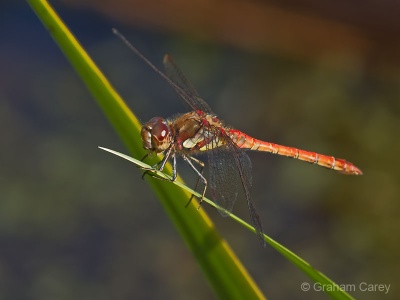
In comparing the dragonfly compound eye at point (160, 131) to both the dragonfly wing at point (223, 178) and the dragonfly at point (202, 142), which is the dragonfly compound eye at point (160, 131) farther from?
the dragonfly wing at point (223, 178)

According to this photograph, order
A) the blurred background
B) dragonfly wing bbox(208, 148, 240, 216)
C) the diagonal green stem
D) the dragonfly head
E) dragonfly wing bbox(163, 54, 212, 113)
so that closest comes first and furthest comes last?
the diagonal green stem < the dragonfly head < dragonfly wing bbox(208, 148, 240, 216) < dragonfly wing bbox(163, 54, 212, 113) < the blurred background

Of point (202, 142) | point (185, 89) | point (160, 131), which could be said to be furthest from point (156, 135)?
point (185, 89)

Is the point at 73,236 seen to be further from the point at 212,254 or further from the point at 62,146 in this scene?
the point at 212,254

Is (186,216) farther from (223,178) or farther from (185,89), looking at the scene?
(185,89)

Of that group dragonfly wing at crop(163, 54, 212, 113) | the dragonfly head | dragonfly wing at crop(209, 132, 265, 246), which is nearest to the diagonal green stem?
the dragonfly head

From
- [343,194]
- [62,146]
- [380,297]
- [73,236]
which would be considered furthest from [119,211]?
[380,297]

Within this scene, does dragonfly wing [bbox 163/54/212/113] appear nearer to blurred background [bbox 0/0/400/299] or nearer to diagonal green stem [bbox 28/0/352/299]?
diagonal green stem [bbox 28/0/352/299]
